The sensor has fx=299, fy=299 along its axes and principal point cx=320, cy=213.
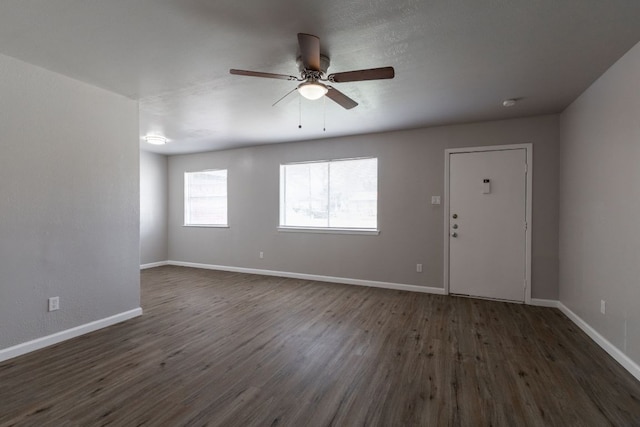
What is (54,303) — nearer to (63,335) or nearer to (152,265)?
(63,335)

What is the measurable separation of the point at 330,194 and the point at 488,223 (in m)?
2.48

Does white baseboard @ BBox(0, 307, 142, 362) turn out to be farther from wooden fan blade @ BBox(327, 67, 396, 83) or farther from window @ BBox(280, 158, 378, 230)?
wooden fan blade @ BBox(327, 67, 396, 83)

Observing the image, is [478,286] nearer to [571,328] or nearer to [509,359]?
[571,328]

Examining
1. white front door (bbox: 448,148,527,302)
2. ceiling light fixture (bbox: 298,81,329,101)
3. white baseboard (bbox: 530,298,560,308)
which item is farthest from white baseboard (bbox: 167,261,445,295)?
ceiling light fixture (bbox: 298,81,329,101)

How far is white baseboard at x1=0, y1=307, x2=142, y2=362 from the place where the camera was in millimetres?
2514

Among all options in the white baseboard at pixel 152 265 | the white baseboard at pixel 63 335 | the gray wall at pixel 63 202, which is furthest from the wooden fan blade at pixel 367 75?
the white baseboard at pixel 152 265

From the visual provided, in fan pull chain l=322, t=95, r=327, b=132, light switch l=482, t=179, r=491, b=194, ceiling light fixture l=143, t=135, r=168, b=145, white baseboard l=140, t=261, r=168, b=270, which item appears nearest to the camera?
fan pull chain l=322, t=95, r=327, b=132

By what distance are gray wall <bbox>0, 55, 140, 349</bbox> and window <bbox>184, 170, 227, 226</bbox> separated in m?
2.75

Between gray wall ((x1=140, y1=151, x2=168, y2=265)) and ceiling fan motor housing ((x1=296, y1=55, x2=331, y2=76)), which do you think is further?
gray wall ((x1=140, y1=151, x2=168, y2=265))

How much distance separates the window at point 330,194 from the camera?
4965mm

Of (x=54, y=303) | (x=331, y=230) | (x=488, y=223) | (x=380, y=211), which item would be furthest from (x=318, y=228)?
(x=54, y=303)

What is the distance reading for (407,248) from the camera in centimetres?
463

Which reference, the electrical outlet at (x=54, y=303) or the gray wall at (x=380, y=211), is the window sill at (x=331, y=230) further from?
the electrical outlet at (x=54, y=303)

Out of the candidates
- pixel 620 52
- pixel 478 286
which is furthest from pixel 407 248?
pixel 620 52
